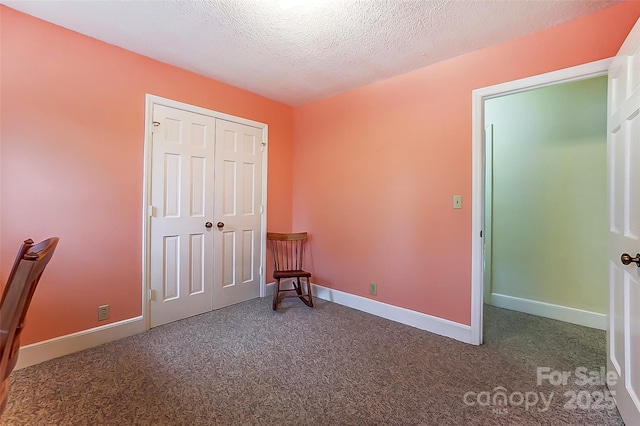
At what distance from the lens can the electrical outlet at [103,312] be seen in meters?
2.27

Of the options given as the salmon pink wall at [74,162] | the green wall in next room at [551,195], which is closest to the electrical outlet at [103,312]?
the salmon pink wall at [74,162]

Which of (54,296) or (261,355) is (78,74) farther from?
(261,355)

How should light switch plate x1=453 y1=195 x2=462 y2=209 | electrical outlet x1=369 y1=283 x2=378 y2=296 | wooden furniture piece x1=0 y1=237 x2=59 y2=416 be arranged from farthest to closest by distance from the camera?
electrical outlet x1=369 y1=283 x2=378 y2=296, light switch plate x1=453 y1=195 x2=462 y2=209, wooden furniture piece x1=0 y1=237 x2=59 y2=416

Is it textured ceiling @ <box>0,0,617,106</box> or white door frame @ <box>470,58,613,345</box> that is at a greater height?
textured ceiling @ <box>0,0,617,106</box>

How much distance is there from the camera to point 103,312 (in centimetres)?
229

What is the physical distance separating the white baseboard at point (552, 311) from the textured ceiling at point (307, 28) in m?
2.55

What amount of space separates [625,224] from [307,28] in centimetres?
230

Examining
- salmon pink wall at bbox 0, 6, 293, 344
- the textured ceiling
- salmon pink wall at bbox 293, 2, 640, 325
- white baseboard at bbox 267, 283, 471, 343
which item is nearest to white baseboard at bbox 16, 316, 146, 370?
salmon pink wall at bbox 0, 6, 293, 344

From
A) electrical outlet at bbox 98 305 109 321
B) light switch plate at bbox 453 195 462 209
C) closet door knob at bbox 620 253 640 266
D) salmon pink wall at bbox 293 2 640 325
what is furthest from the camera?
light switch plate at bbox 453 195 462 209

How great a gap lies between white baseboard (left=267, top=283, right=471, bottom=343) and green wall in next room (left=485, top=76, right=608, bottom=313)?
3.88 feet

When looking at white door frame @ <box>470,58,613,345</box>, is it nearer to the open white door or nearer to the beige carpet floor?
the beige carpet floor

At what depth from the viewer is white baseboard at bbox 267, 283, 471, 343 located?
240cm

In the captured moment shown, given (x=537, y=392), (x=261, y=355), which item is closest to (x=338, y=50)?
(x=261, y=355)

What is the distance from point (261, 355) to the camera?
2.13 metres
